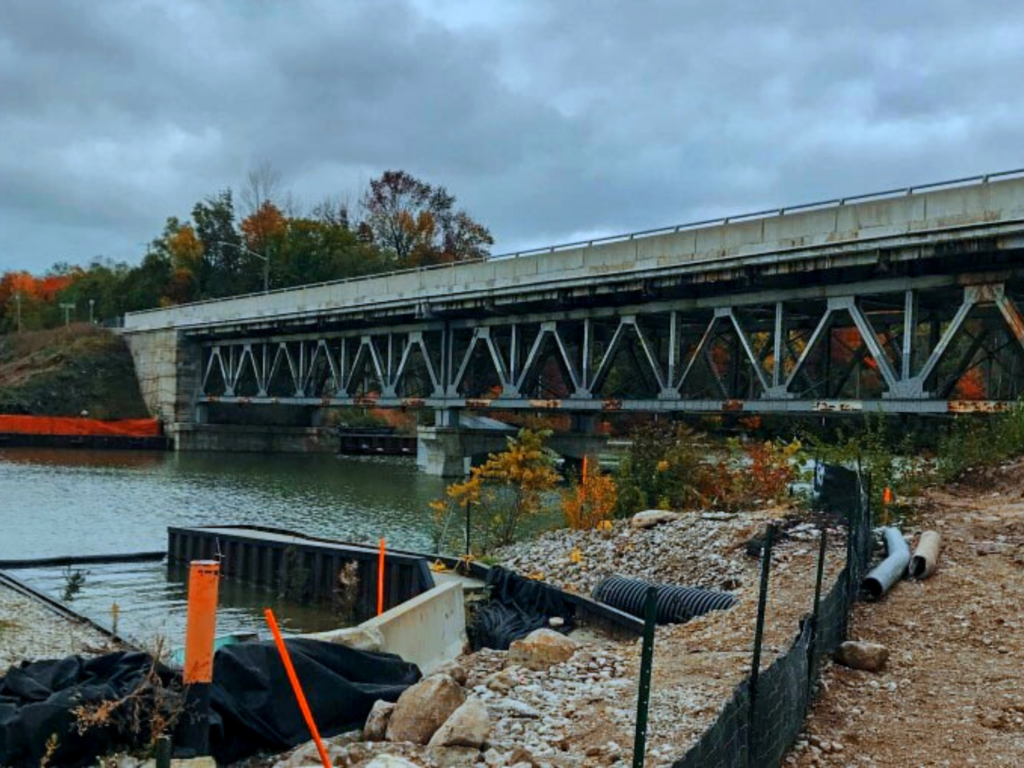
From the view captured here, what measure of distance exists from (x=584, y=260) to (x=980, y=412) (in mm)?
15152

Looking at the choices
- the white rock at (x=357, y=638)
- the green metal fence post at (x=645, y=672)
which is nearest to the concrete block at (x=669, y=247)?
the white rock at (x=357, y=638)

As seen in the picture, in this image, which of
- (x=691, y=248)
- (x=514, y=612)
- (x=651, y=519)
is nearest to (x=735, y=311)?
(x=691, y=248)

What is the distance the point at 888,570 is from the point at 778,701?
15.1 ft

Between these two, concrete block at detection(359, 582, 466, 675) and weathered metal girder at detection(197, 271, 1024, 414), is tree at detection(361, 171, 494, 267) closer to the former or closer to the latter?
weathered metal girder at detection(197, 271, 1024, 414)

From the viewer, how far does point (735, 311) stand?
3288cm

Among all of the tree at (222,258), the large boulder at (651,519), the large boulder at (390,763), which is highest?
the tree at (222,258)

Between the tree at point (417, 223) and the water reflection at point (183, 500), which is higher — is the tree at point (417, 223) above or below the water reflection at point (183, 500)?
above

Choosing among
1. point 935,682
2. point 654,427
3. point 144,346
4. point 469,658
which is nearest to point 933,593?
point 935,682

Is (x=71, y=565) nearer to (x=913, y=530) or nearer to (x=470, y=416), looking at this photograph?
(x=913, y=530)

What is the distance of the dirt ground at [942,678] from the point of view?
6.05m

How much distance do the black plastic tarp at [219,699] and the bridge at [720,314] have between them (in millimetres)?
17565

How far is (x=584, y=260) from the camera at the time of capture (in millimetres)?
35000

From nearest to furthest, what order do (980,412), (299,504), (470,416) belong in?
(980,412)
(299,504)
(470,416)

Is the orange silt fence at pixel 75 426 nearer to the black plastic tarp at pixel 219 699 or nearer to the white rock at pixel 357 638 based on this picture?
the white rock at pixel 357 638
